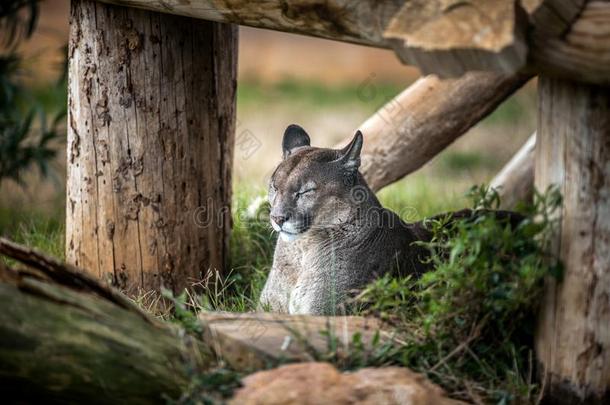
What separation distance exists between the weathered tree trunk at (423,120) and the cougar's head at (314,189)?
1253 mm

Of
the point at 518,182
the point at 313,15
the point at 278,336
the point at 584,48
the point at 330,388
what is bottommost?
the point at 330,388

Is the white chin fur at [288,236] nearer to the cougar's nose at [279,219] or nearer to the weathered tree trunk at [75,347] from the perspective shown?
the cougar's nose at [279,219]

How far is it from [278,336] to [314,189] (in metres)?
1.31

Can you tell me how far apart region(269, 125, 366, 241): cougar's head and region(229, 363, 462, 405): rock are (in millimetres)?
1462

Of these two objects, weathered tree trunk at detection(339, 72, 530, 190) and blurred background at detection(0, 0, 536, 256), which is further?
blurred background at detection(0, 0, 536, 256)

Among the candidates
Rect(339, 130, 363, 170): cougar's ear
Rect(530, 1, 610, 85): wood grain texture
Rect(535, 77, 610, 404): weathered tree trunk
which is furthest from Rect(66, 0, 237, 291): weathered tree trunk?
Rect(530, 1, 610, 85): wood grain texture

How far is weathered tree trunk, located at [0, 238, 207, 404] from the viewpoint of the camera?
347cm

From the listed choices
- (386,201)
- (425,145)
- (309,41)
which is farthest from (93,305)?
(309,41)

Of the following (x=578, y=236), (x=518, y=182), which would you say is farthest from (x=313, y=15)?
(x=518, y=182)

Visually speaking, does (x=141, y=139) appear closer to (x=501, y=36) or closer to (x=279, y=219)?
(x=279, y=219)

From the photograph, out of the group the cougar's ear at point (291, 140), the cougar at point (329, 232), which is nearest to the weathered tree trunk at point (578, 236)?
the cougar at point (329, 232)

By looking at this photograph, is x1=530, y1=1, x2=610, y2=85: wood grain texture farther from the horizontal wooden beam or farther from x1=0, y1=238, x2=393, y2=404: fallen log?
x1=0, y1=238, x2=393, y2=404: fallen log

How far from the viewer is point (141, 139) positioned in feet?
17.3

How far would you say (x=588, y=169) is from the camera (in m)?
3.76
